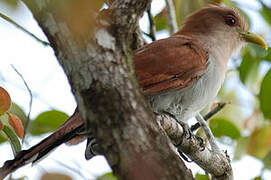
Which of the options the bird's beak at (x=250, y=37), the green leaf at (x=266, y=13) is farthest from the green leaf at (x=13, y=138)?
the bird's beak at (x=250, y=37)

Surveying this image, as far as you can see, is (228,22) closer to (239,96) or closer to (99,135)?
(239,96)

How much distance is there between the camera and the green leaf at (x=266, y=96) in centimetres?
338

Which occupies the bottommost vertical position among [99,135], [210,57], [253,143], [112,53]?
[253,143]

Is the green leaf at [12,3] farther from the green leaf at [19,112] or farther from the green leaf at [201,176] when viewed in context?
the green leaf at [201,176]

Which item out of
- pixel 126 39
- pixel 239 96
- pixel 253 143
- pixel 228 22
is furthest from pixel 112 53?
pixel 239 96

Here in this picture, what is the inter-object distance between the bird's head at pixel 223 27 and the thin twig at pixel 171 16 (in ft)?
0.51

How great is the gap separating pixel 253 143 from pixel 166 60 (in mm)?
1117

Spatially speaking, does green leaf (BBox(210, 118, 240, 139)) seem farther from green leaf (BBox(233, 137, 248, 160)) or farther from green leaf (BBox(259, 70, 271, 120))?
green leaf (BBox(259, 70, 271, 120))

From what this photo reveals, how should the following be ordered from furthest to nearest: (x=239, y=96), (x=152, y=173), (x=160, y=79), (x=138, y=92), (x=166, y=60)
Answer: (x=239, y=96)
(x=166, y=60)
(x=160, y=79)
(x=138, y=92)
(x=152, y=173)

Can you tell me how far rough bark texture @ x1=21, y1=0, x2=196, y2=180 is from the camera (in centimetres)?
150

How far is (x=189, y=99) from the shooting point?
3.47 metres

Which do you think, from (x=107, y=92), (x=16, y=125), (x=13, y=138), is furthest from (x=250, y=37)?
(x=107, y=92)

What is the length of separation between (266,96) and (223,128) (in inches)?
18.4

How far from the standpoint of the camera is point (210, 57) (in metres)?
3.87
